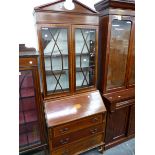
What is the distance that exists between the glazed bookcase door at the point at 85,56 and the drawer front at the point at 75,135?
1.83ft

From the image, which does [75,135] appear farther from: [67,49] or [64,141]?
[67,49]

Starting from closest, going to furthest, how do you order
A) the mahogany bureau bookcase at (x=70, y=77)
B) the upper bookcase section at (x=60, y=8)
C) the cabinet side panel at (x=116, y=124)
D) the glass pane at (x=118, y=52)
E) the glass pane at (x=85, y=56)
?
the upper bookcase section at (x=60, y=8) → the mahogany bureau bookcase at (x=70, y=77) → the glass pane at (x=85, y=56) → the glass pane at (x=118, y=52) → the cabinet side panel at (x=116, y=124)

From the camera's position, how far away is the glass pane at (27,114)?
1658 mm

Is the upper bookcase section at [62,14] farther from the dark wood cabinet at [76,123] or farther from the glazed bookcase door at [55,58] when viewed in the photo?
the dark wood cabinet at [76,123]

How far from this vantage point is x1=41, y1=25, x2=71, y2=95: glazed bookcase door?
1.57 metres

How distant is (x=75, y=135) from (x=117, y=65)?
1.11m

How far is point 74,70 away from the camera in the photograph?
1.75 meters

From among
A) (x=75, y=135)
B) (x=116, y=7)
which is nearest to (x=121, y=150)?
(x=75, y=135)

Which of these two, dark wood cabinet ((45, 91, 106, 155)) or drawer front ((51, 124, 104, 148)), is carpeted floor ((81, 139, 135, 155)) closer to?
dark wood cabinet ((45, 91, 106, 155))

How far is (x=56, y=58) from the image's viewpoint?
5.61 feet

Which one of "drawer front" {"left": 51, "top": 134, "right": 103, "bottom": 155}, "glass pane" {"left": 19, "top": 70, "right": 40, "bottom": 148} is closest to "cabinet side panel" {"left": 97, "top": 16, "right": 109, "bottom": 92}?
"drawer front" {"left": 51, "top": 134, "right": 103, "bottom": 155}

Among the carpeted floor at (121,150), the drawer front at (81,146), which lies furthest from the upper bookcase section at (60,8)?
the carpeted floor at (121,150)
